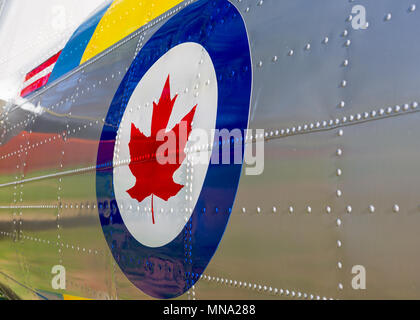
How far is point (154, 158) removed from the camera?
216cm

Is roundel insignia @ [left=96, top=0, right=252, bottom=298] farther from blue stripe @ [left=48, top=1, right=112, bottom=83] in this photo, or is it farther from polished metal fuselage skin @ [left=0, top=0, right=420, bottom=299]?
blue stripe @ [left=48, top=1, right=112, bottom=83]

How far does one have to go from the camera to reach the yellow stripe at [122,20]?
259cm

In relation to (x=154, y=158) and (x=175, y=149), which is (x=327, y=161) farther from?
(x=154, y=158)

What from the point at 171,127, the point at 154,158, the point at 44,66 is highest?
the point at 44,66

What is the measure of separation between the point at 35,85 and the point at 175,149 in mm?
2334

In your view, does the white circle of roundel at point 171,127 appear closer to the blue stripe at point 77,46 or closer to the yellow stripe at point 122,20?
the yellow stripe at point 122,20

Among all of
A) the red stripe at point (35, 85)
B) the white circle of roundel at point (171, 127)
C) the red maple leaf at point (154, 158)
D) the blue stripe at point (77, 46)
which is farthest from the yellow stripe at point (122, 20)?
the red stripe at point (35, 85)

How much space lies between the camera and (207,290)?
1.90 metres

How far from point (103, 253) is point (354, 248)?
1586 millimetres

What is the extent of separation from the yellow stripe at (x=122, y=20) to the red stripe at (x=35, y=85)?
0.69 meters

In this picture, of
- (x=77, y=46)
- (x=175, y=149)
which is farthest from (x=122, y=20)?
(x=175, y=149)

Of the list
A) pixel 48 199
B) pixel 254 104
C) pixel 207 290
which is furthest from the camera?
pixel 48 199
